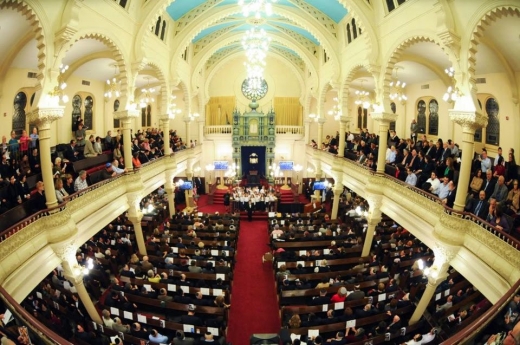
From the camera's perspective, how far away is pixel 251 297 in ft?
44.4

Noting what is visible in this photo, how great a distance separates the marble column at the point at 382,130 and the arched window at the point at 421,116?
8.86 metres

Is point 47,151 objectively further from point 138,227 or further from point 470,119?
point 470,119

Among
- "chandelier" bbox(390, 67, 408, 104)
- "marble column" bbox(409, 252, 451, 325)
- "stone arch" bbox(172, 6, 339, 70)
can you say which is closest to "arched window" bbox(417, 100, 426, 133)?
"chandelier" bbox(390, 67, 408, 104)

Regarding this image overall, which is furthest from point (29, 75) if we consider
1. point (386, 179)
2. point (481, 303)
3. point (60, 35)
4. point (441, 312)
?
point (481, 303)

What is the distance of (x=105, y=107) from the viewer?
23156 millimetres

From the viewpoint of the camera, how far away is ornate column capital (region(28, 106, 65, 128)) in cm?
903

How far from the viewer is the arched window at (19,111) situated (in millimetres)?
15570

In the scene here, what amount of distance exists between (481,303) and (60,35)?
1531 cm

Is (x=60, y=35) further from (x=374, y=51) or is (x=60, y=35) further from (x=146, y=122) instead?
(x=146, y=122)

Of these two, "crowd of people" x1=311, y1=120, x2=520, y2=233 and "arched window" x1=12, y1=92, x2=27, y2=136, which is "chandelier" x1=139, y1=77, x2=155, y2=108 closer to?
"arched window" x1=12, y1=92, x2=27, y2=136

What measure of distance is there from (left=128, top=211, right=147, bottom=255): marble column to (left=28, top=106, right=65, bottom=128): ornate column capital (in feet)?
22.2

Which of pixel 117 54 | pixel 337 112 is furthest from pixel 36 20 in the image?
pixel 337 112

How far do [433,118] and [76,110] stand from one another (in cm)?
2166

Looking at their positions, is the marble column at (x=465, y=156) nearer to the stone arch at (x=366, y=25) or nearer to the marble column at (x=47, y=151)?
the stone arch at (x=366, y=25)
